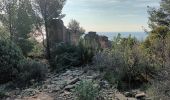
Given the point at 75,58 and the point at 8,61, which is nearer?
the point at 8,61

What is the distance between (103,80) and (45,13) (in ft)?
A: 29.5

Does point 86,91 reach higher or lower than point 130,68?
lower

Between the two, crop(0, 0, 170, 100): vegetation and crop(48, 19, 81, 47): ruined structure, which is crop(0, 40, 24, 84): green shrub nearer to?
crop(0, 0, 170, 100): vegetation

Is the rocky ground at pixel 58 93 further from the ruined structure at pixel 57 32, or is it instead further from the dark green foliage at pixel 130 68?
the ruined structure at pixel 57 32

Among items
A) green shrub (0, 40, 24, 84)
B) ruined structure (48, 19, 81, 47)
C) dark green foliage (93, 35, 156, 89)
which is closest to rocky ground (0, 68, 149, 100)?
dark green foliage (93, 35, 156, 89)

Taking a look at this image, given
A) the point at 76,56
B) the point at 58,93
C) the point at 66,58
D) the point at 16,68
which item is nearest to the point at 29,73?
the point at 16,68

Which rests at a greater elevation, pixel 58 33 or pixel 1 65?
pixel 58 33

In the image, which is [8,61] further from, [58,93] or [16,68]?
[58,93]

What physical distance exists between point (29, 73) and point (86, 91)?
356 centimetres

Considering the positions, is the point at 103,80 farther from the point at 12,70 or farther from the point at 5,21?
the point at 5,21

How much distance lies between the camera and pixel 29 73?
8891 millimetres

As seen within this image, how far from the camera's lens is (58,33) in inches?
696

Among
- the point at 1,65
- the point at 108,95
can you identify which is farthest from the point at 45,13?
the point at 108,95

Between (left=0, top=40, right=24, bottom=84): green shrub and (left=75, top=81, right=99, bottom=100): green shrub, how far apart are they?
169 inches
